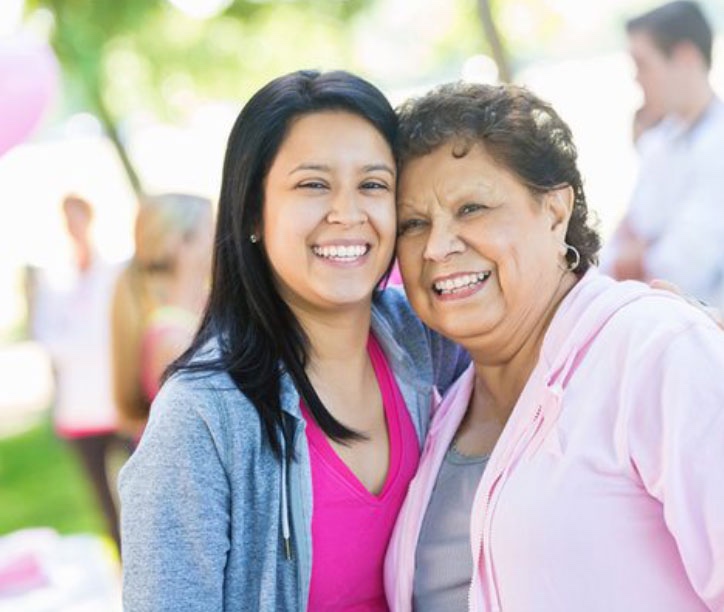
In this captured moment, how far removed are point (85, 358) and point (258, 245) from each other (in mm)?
3352

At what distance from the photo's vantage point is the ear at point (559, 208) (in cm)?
208

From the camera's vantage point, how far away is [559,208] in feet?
6.86

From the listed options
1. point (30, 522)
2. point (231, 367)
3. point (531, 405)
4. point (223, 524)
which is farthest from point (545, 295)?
point (30, 522)

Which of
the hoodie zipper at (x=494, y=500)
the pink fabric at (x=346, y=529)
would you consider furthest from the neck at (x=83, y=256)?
the hoodie zipper at (x=494, y=500)

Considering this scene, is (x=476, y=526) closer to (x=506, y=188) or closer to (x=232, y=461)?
(x=232, y=461)

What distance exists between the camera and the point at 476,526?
1.84 meters

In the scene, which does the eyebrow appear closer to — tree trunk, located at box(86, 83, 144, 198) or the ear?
the ear

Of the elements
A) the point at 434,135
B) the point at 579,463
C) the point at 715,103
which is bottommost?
the point at 579,463

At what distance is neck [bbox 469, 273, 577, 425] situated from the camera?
6.83ft

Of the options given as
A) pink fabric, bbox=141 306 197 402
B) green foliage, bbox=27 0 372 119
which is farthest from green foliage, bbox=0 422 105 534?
green foliage, bbox=27 0 372 119

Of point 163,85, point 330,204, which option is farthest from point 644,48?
point 163,85

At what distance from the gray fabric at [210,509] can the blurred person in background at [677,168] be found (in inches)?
84.1

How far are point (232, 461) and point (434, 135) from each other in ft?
2.32

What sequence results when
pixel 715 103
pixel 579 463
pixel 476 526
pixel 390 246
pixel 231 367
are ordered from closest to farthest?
1. pixel 579 463
2. pixel 476 526
3. pixel 231 367
4. pixel 390 246
5. pixel 715 103
